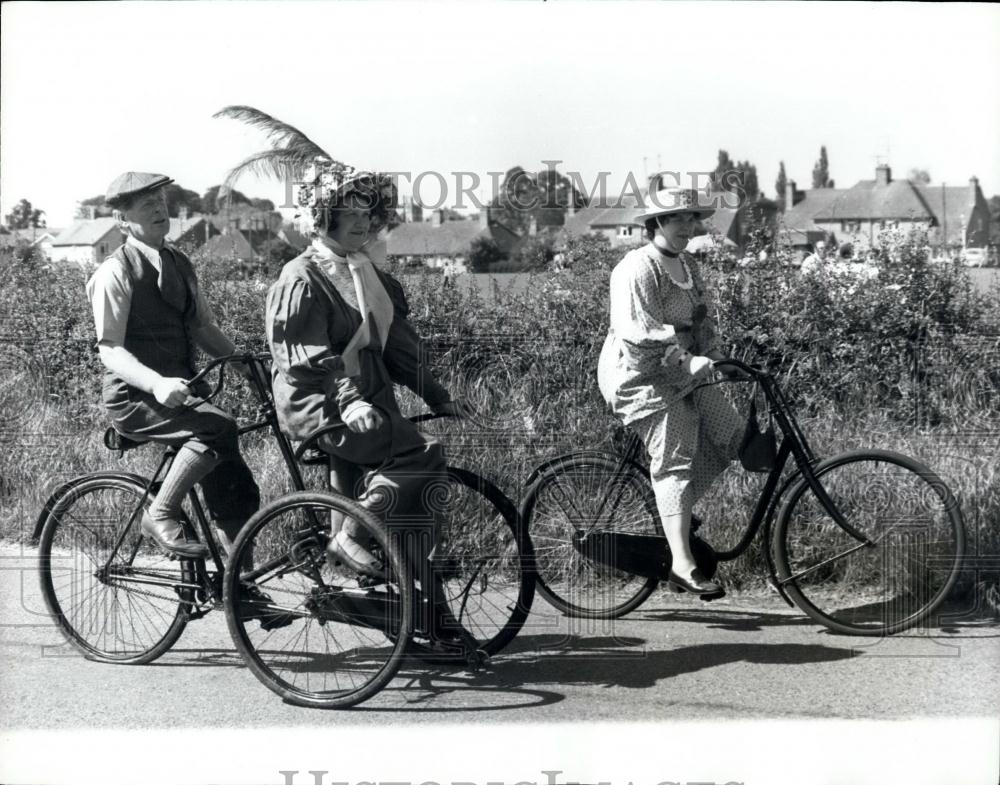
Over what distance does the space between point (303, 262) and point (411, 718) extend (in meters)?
1.81

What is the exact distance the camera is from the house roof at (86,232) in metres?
→ 8.02

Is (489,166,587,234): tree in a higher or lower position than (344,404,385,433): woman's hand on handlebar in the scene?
higher

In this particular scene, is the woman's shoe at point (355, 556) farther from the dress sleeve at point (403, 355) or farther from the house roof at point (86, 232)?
the house roof at point (86, 232)

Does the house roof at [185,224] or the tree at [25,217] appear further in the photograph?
the house roof at [185,224]

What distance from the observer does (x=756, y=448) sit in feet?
16.9

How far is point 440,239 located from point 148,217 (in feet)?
12.9

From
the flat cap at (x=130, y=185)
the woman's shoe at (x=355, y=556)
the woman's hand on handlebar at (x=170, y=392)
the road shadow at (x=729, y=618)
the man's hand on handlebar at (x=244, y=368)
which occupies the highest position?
the flat cap at (x=130, y=185)

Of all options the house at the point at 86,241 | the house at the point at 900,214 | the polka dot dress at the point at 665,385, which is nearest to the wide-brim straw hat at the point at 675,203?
the polka dot dress at the point at 665,385

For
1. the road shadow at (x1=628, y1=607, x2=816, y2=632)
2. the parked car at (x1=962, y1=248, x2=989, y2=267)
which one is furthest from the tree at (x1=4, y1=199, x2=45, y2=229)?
the parked car at (x1=962, y1=248, x2=989, y2=267)

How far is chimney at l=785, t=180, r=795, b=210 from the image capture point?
28.7 feet

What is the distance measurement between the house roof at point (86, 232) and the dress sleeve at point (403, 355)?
12.3ft

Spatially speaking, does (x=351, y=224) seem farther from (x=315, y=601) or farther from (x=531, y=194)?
(x=531, y=194)

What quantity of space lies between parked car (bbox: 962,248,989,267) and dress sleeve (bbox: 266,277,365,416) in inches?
175

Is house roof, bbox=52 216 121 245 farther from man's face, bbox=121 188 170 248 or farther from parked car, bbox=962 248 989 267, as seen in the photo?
parked car, bbox=962 248 989 267
